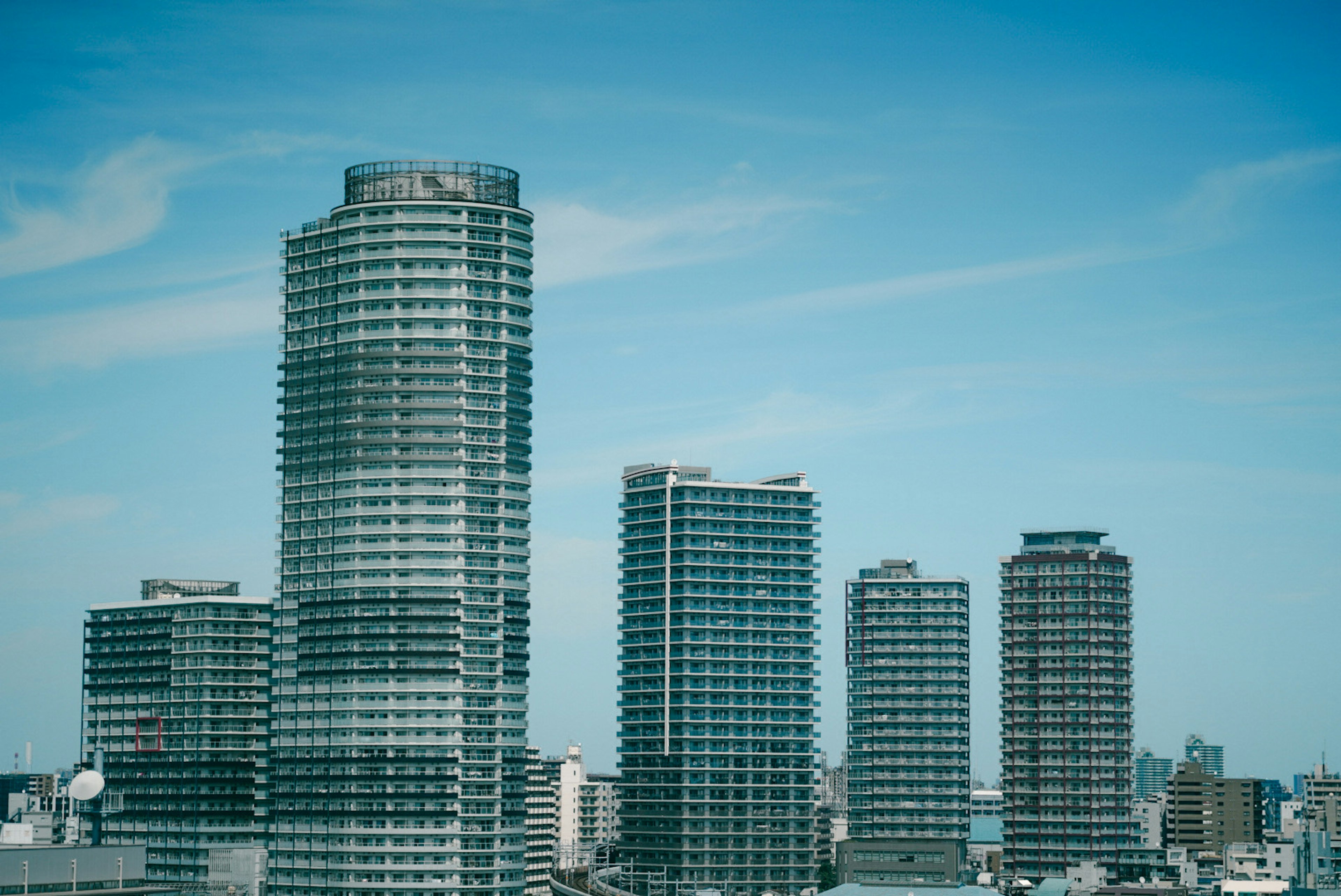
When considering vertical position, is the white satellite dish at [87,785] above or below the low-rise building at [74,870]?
above

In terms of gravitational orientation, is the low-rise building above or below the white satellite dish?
below

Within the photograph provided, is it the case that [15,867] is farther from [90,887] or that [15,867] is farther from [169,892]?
[169,892]

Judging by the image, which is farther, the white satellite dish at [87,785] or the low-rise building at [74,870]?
the white satellite dish at [87,785]

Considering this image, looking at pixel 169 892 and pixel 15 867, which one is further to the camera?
pixel 169 892

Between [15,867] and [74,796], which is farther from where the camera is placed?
[74,796]

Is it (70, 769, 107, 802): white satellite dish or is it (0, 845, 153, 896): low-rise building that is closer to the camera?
(0, 845, 153, 896): low-rise building

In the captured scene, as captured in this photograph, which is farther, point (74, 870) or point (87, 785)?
point (87, 785)

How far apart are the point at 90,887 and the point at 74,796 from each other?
17.2 metres

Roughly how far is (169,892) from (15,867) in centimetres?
1940

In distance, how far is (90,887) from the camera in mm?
172250

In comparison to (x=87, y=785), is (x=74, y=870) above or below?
below

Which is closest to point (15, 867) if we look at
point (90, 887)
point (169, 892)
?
point (90, 887)

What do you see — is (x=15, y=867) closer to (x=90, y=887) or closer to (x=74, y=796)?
(x=90, y=887)

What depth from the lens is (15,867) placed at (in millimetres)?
166375
